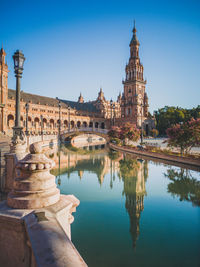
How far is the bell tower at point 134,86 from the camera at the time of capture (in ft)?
250

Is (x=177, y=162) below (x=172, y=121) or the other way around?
below

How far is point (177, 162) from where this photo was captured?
22719mm

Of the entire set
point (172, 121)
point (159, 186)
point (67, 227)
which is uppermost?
point (172, 121)

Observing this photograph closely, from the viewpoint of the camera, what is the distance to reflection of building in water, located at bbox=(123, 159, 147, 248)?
877 centimetres

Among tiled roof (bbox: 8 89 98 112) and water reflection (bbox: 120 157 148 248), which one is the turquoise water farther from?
tiled roof (bbox: 8 89 98 112)

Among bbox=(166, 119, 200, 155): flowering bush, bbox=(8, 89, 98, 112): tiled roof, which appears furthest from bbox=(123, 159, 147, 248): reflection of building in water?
bbox=(8, 89, 98, 112): tiled roof

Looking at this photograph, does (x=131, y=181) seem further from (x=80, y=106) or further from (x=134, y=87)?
(x=80, y=106)

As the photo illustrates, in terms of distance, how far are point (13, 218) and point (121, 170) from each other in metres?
18.4

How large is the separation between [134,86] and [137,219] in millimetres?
71898

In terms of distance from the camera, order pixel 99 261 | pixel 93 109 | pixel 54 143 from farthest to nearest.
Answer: pixel 93 109 → pixel 54 143 → pixel 99 261

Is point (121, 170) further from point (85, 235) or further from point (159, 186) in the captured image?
point (85, 235)

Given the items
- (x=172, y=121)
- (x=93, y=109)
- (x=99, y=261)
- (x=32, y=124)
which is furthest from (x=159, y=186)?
(x=93, y=109)

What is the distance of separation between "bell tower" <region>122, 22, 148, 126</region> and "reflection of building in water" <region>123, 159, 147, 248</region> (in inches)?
2257

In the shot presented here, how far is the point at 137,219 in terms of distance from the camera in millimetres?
9469
